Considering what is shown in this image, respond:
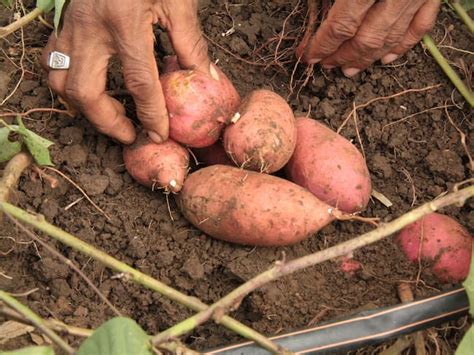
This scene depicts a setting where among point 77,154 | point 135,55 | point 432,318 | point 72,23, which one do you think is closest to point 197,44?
point 135,55

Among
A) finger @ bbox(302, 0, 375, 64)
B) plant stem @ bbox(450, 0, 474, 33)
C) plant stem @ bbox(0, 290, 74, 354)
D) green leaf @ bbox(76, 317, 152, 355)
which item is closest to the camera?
green leaf @ bbox(76, 317, 152, 355)

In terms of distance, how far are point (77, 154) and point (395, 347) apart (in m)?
0.92

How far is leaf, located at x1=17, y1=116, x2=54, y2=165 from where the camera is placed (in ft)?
5.10

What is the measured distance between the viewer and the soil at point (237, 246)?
4.97 ft

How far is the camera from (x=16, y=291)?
1.50 metres

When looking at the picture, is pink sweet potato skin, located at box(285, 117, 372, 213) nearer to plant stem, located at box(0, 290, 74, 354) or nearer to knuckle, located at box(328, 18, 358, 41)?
knuckle, located at box(328, 18, 358, 41)

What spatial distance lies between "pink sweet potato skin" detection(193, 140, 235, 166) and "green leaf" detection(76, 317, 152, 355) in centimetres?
72

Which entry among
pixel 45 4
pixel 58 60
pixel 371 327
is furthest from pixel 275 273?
pixel 45 4

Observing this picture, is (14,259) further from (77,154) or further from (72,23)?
(72,23)

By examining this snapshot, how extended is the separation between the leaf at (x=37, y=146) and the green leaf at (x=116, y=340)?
62cm

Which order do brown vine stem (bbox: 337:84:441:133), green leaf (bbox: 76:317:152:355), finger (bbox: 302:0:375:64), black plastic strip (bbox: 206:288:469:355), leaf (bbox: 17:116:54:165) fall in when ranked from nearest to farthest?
green leaf (bbox: 76:317:152:355) < black plastic strip (bbox: 206:288:469:355) < leaf (bbox: 17:116:54:165) < finger (bbox: 302:0:375:64) < brown vine stem (bbox: 337:84:441:133)

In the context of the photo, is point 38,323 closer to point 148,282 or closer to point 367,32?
point 148,282

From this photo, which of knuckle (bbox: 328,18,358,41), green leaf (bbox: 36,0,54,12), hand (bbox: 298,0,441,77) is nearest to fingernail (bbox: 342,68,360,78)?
hand (bbox: 298,0,441,77)

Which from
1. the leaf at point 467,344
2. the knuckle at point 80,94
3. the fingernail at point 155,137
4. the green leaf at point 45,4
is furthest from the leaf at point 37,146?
the leaf at point 467,344
